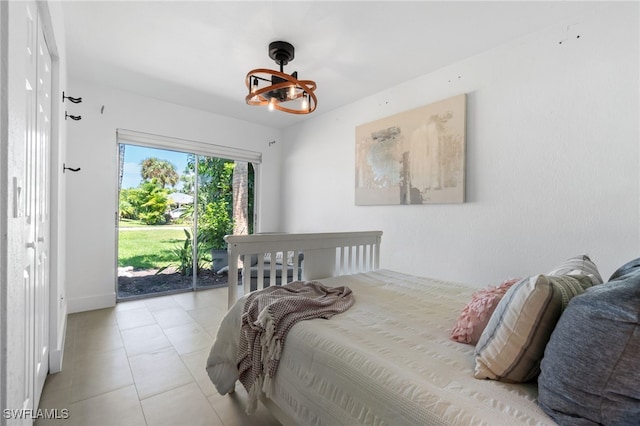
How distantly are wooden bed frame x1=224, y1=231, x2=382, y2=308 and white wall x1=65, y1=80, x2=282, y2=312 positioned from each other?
6.58 ft

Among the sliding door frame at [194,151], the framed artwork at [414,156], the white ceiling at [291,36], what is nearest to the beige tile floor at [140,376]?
the sliding door frame at [194,151]

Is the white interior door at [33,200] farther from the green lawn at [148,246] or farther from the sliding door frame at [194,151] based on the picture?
the green lawn at [148,246]

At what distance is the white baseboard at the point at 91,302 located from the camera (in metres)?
2.95

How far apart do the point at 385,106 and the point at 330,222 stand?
1616mm

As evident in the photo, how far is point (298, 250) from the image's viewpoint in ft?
6.70

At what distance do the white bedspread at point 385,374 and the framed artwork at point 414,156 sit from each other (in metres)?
1.33

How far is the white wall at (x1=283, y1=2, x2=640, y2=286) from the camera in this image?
179 centimetres

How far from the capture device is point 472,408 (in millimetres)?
759

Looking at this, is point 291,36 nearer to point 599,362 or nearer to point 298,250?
point 298,250

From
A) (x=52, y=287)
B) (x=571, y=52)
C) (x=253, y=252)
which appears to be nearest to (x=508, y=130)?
(x=571, y=52)

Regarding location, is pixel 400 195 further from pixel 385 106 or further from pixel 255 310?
pixel 255 310

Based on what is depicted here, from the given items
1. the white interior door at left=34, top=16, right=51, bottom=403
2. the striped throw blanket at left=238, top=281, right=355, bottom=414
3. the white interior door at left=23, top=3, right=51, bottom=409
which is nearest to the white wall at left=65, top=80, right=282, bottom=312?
the white interior door at left=34, top=16, right=51, bottom=403

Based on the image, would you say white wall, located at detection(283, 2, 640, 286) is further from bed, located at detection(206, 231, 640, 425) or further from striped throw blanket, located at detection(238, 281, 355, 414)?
striped throw blanket, located at detection(238, 281, 355, 414)

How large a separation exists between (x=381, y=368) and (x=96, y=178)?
141 inches
